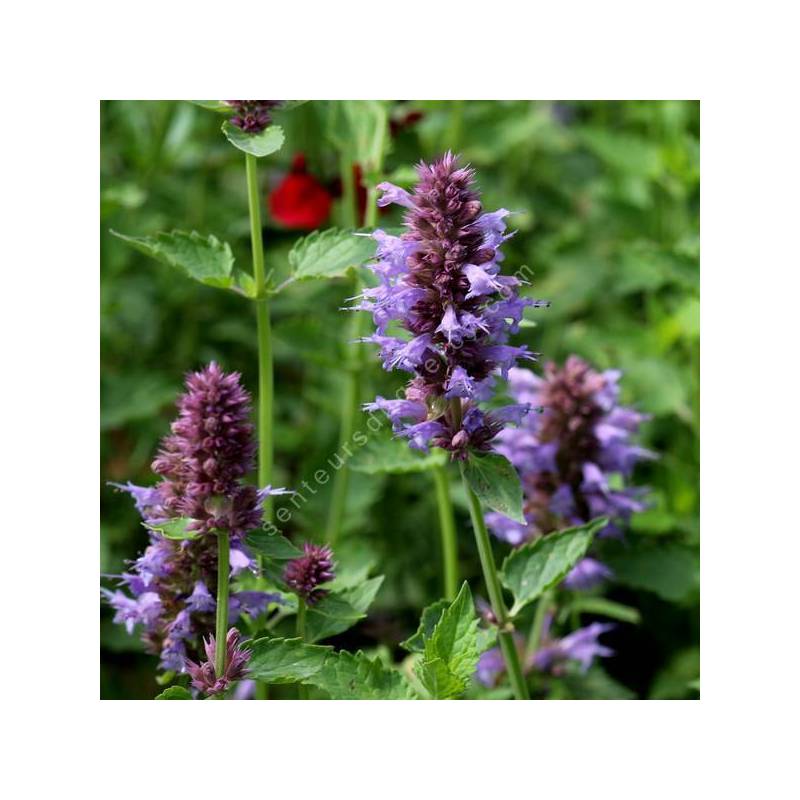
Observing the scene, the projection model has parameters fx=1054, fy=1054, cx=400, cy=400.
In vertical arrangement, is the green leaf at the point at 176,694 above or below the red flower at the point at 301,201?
below

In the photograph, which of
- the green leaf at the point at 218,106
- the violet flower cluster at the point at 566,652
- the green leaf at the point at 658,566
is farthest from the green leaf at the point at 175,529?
the green leaf at the point at 658,566

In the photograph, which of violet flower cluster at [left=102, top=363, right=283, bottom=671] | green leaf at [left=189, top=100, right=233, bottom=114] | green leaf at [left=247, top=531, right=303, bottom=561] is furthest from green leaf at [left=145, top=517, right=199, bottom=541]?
green leaf at [left=189, top=100, right=233, bottom=114]

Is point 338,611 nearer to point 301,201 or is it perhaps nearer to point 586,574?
point 586,574

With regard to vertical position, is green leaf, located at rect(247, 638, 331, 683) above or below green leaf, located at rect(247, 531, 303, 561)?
below

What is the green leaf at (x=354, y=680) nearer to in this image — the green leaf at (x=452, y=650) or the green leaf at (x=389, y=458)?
the green leaf at (x=452, y=650)

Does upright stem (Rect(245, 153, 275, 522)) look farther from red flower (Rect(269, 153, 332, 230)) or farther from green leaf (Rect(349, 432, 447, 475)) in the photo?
red flower (Rect(269, 153, 332, 230))
